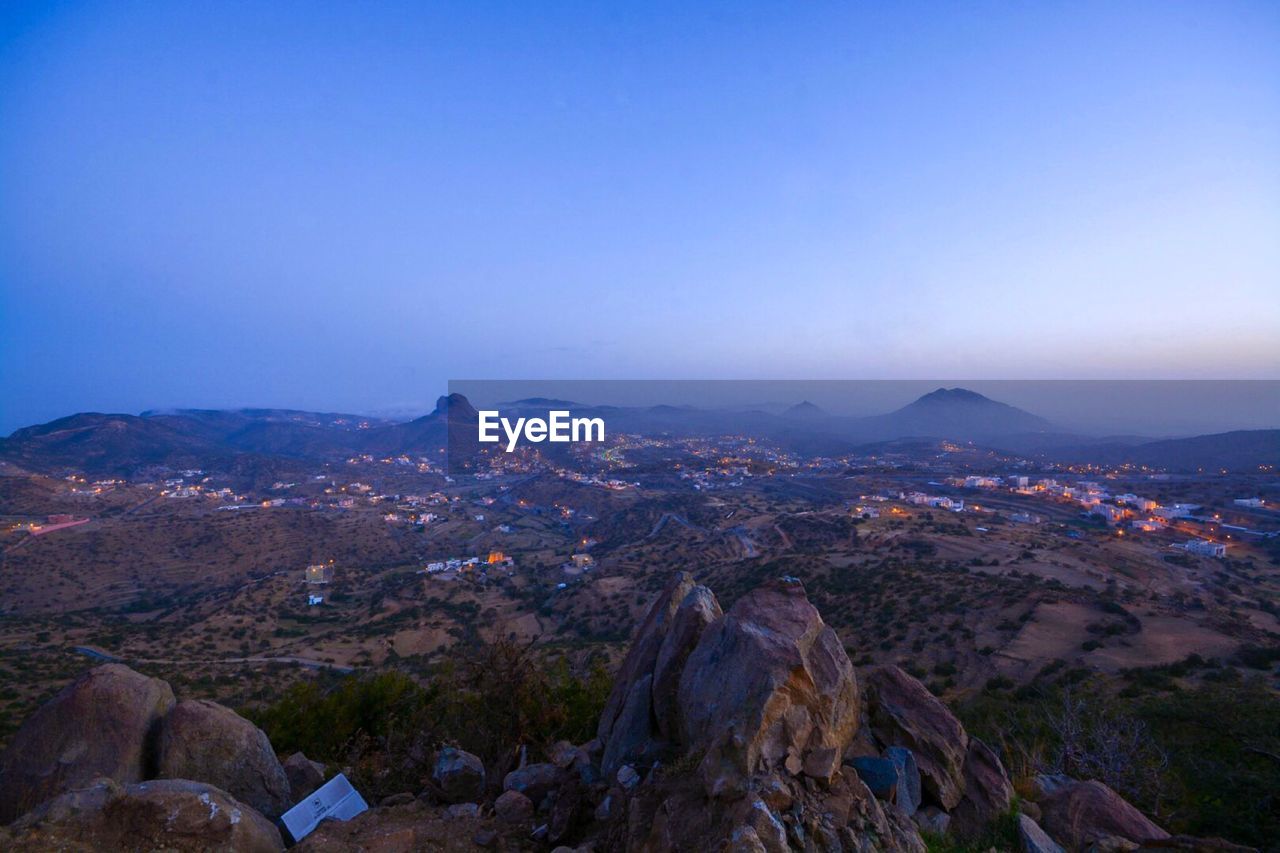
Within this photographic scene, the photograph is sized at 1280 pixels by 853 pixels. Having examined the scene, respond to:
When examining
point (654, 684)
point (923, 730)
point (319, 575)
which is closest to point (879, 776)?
point (923, 730)

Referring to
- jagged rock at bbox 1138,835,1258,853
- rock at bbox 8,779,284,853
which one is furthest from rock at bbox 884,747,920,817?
rock at bbox 8,779,284,853

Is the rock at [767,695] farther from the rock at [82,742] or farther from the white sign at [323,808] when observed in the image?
the rock at [82,742]

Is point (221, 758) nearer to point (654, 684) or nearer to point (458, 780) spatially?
point (458, 780)

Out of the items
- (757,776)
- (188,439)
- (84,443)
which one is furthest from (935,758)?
(188,439)

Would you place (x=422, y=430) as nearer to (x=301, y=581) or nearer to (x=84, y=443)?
(x=84, y=443)

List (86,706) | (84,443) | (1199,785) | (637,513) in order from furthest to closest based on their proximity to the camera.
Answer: (84,443) < (637,513) < (1199,785) < (86,706)
